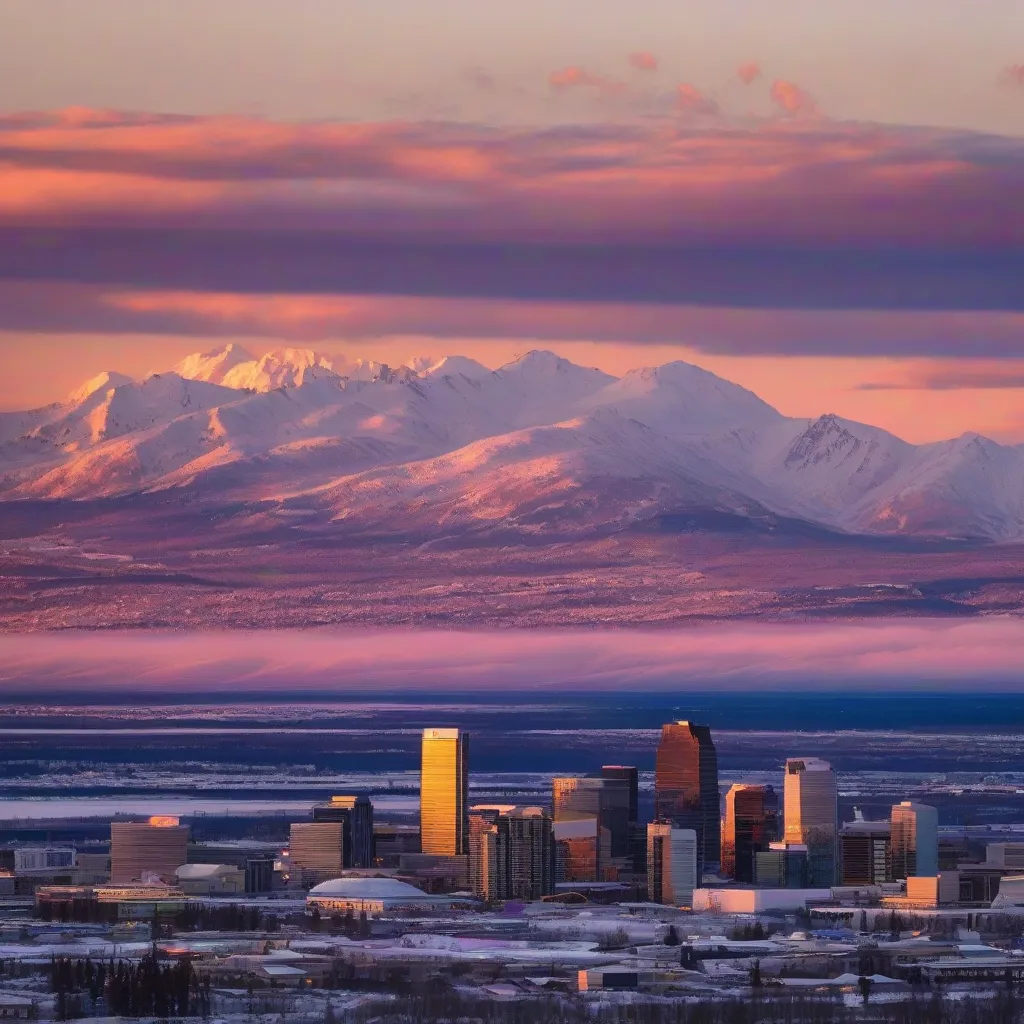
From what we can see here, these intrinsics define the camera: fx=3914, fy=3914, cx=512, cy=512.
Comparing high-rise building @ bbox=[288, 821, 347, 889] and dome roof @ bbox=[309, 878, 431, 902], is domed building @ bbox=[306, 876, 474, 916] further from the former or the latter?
high-rise building @ bbox=[288, 821, 347, 889]

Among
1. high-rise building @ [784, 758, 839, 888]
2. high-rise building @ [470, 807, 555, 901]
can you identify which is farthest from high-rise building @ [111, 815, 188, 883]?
high-rise building @ [784, 758, 839, 888]

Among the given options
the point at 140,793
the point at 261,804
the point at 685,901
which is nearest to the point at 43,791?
the point at 140,793

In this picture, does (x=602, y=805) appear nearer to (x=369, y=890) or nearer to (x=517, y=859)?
(x=517, y=859)

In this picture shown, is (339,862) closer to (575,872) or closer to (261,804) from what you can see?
(575,872)

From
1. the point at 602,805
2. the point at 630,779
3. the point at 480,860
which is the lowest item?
the point at 480,860

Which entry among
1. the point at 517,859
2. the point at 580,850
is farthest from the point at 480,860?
the point at 580,850
